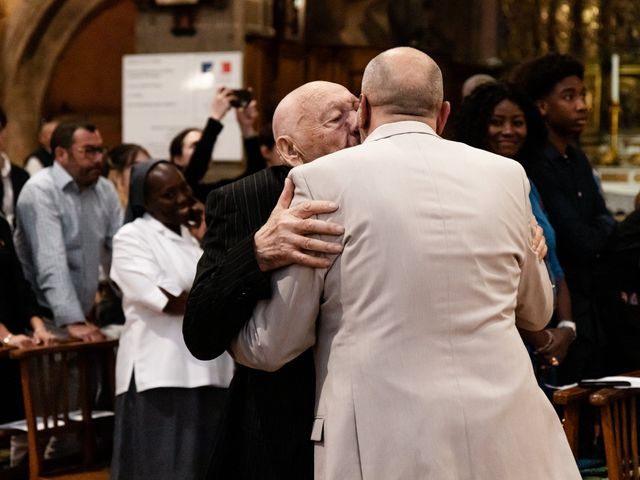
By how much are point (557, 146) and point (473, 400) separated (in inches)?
102

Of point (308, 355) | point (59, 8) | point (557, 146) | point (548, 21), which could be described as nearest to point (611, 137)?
point (548, 21)

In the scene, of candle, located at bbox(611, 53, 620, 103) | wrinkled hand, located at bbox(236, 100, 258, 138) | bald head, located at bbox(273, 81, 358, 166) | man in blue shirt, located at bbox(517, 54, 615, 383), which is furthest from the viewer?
candle, located at bbox(611, 53, 620, 103)

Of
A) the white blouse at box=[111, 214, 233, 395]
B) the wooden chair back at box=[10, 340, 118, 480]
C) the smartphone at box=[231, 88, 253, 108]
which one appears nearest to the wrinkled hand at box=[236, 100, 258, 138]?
the smartphone at box=[231, 88, 253, 108]

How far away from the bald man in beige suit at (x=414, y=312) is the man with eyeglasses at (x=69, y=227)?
114 inches

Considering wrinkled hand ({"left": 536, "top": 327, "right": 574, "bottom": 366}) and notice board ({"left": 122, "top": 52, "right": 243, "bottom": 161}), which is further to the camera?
notice board ({"left": 122, "top": 52, "right": 243, "bottom": 161})

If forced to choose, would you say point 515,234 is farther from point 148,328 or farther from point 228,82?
point 228,82

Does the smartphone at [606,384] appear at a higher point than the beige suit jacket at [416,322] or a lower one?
lower

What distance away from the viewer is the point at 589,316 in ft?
15.6

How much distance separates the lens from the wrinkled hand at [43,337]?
500 cm

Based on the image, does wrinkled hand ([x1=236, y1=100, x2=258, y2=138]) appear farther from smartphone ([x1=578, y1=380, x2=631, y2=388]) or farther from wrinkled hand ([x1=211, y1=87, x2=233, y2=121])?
smartphone ([x1=578, y1=380, x2=631, y2=388])

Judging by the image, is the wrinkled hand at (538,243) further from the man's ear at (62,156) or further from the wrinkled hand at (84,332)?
the man's ear at (62,156)

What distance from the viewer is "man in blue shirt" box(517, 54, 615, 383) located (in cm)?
475

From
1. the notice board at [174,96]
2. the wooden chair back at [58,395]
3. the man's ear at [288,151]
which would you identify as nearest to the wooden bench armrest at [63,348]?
the wooden chair back at [58,395]

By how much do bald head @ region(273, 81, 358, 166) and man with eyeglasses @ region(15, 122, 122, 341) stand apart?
257 centimetres
